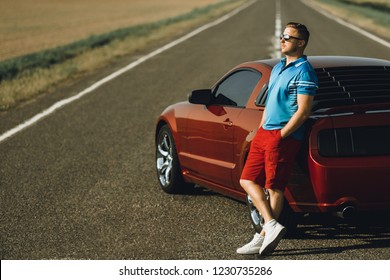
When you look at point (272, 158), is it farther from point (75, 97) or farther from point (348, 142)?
point (75, 97)

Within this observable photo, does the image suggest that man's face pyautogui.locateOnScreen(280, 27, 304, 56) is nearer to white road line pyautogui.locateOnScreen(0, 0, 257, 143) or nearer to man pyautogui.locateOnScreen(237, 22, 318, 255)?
man pyautogui.locateOnScreen(237, 22, 318, 255)

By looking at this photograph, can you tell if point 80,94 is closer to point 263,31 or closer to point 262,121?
point 262,121

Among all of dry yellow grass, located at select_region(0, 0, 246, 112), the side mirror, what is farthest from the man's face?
dry yellow grass, located at select_region(0, 0, 246, 112)

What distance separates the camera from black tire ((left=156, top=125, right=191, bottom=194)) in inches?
322

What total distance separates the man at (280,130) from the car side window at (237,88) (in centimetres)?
96

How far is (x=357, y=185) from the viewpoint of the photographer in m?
6.02

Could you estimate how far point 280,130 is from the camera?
5.97m

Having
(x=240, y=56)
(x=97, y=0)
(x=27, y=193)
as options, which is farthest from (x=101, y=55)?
(x=97, y=0)

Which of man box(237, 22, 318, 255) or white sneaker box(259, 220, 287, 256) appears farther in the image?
white sneaker box(259, 220, 287, 256)

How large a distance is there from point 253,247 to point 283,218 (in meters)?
0.41

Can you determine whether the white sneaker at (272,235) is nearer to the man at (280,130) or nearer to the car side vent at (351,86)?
the man at (280,130)

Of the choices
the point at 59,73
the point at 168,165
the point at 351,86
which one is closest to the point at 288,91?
the point at 351,86

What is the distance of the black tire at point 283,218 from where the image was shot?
6.32 meters

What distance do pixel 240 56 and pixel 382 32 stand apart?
9.31 metres
